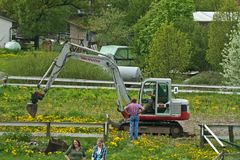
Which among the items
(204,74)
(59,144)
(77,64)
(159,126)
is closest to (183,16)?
(204,74)

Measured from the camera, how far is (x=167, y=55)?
45.4 m

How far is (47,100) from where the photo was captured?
116 ft

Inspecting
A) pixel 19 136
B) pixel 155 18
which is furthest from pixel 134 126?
pixel 155 18

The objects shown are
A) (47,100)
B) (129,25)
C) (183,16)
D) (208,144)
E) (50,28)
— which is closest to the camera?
(208,144)

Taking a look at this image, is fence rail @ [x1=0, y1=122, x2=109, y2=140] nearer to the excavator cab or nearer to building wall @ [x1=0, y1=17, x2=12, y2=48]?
the excavator cab

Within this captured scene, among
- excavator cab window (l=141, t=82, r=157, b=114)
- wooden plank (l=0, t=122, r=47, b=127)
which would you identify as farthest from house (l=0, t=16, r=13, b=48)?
wooden plank (l=0, t=122, r=47, b=127)

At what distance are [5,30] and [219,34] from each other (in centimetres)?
3122

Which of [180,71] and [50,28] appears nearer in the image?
[180,71]

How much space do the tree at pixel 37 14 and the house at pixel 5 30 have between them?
3.93 feet

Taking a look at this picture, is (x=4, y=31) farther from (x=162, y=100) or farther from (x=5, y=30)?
(x=162, y=100)

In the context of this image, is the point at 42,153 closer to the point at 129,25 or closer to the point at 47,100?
the point at 47,100

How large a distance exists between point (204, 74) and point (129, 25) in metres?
22.2

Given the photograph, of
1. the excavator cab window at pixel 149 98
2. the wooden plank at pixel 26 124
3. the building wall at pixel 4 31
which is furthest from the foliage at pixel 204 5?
the wooden plank at pixel 26 124

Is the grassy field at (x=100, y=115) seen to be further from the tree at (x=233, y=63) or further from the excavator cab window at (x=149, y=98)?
the tree at (x=233, y=63)
